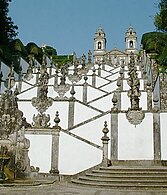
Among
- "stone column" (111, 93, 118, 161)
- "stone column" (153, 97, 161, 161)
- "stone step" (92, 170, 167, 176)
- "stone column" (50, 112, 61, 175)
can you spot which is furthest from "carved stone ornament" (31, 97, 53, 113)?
"stone step" (92, 170, 167, 176)

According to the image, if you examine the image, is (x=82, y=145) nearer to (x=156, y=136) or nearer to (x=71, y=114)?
(x=156, y=136)

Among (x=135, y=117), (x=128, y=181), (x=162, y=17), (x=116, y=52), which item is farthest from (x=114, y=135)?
(x=116, y=52)

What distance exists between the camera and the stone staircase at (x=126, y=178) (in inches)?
352

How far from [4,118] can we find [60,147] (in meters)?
2.74

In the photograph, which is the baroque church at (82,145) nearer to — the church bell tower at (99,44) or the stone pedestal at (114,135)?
the stone pedestal at (114,135)

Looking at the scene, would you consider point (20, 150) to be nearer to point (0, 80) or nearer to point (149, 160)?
point (149, 160)

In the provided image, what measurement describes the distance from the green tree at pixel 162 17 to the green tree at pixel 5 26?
1907cm

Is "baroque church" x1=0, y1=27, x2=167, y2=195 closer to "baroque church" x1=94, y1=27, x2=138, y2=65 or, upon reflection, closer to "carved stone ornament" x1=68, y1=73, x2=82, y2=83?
"carved stone ornament" x1=68, y1=73, x2=82, y2=83

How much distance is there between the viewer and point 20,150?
1081 centimetres

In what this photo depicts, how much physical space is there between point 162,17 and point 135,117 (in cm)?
459

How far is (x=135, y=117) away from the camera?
13.3 meters

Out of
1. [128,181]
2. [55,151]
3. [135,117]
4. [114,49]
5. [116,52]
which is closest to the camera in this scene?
[128,181]

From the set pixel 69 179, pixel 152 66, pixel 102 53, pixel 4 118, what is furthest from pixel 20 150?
pixel 102 53

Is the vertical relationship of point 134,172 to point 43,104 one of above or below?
below
